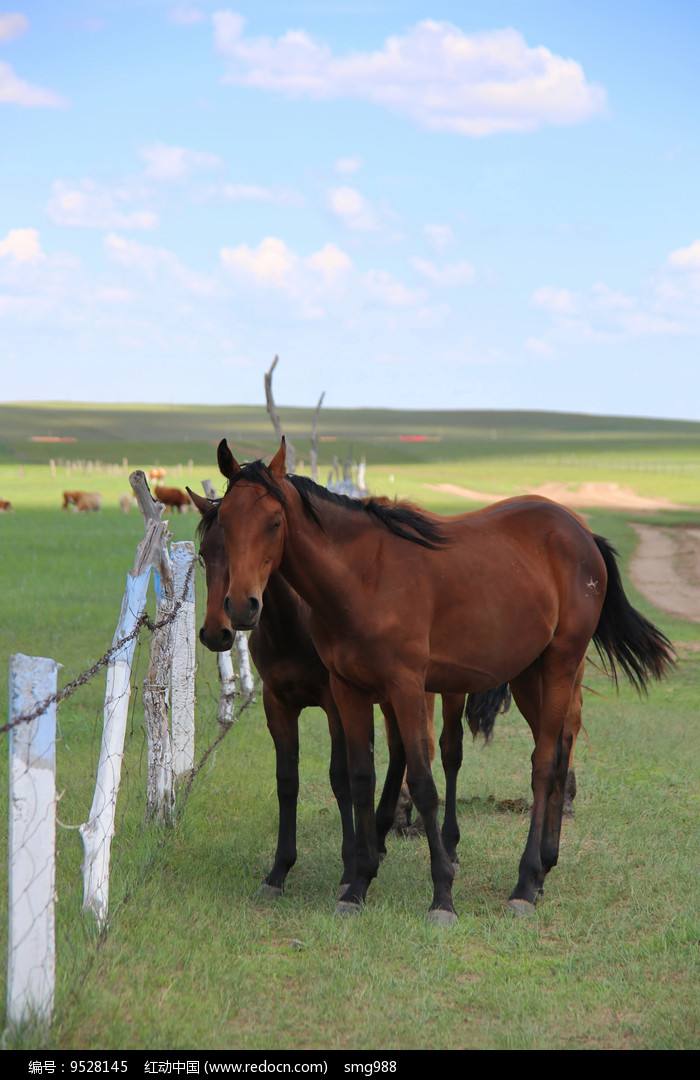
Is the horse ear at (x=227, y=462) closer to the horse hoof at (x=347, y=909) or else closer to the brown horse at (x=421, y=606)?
the brown horse at (x=421, y=606)

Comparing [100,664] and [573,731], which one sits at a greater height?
[100,664]

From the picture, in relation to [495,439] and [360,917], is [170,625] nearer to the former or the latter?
[360,917]

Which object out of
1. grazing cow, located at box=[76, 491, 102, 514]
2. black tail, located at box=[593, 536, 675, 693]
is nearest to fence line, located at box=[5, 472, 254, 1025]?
black tail, located at box=[593, 536, 675, 693]

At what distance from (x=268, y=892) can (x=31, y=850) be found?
94.7 inches

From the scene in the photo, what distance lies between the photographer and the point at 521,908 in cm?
636

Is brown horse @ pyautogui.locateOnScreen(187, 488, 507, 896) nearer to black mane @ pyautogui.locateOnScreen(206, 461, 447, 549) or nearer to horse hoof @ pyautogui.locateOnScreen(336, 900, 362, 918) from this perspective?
horse hoof @ pyautogui.locateOnScreen(336, 900, 362, 918)

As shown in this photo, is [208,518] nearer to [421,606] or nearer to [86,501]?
[421,606]

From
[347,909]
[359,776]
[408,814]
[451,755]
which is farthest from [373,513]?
[408,814]

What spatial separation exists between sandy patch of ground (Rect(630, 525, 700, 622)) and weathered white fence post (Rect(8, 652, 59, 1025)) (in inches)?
691

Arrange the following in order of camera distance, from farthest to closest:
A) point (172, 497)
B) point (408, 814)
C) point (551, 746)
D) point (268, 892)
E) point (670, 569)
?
1. point (172, 497)
2. point (670, 569)
3. point (408, 814)
4. point (551, 746)
5. point (268, 892)

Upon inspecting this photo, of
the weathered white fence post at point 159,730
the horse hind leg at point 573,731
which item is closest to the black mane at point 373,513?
the weathered white fence post at point 159,730

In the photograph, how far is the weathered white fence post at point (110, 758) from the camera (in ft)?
18.3

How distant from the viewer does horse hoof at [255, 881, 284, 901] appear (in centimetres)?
646
